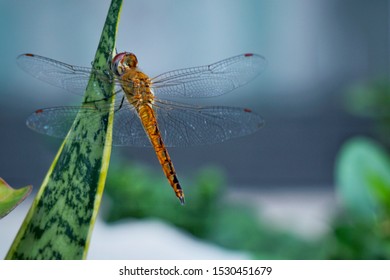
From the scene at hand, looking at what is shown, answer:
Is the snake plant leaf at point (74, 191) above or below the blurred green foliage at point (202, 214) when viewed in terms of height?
above

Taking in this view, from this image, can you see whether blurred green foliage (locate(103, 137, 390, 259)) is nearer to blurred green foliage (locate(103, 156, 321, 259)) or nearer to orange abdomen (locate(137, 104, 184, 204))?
blurred green foliage (locate(103, 156, 321, 259))

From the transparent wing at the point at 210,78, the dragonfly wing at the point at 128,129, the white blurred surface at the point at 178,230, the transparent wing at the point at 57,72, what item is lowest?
the white blurred surface at the point at 178,230

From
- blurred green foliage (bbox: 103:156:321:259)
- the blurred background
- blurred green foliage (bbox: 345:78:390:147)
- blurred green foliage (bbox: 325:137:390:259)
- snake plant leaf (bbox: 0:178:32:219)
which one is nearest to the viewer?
snake plant leaf (bbox: 0:178:32:219)

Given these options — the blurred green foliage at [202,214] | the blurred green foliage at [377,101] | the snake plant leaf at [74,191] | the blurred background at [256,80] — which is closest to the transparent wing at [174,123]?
the snake plant leaf at [74,191]

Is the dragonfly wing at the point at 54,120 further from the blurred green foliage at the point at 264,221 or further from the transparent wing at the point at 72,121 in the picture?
the blurred green foliage at the point at 264,221

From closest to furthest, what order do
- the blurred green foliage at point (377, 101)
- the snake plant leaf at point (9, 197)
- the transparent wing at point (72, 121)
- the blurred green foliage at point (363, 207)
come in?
the snake plant leaf at point (9, 197) < the transparent wing at point (72, 121) < the blurred green foliage at point (363, 207) < the blurred green foliage at point (377, 101)

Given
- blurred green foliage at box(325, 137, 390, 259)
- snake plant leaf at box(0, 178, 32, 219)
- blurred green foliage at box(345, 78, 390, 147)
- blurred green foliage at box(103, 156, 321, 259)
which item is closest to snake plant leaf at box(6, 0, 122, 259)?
snake plant leaf at box(0, 178, 32, 219)

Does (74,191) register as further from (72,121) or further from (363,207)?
(363,207)
